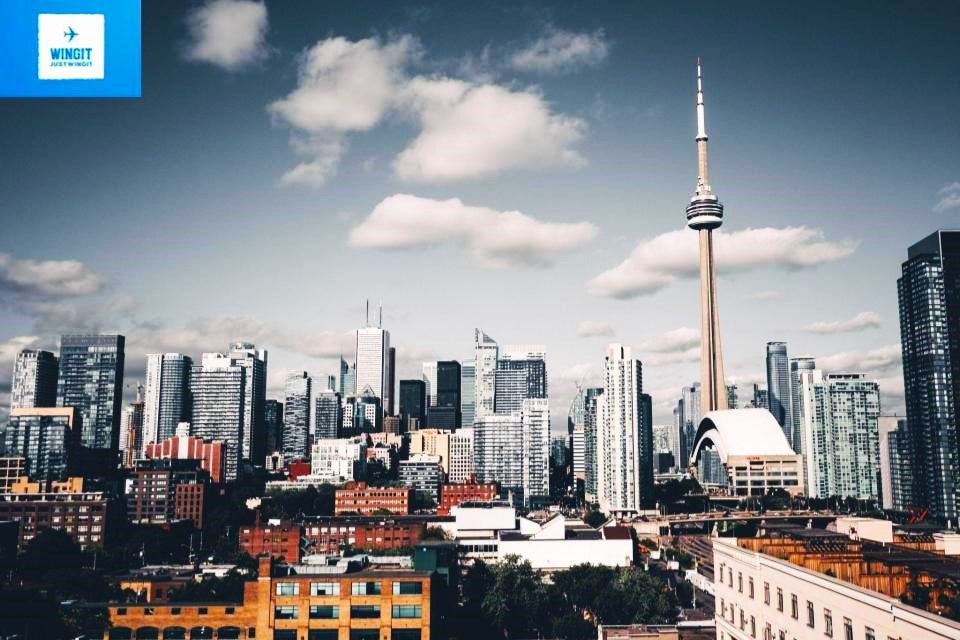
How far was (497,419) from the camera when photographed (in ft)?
561

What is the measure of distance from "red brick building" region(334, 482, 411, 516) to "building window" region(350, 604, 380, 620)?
8087cm

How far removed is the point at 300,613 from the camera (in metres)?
40.8

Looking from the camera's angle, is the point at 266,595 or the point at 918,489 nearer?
the point at 266,595

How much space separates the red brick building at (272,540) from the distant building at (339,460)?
223ft

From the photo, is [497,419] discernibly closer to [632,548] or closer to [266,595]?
[632,548]

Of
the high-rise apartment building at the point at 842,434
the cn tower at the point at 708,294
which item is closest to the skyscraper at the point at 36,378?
the cn tower at the point at 708,294

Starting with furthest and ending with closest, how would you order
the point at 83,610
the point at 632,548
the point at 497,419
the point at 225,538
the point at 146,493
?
the point at 497,419 < the point at 146,493 < the point at 225,538 < the point at 632,548 < the point at 83,610

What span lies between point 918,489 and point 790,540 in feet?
415

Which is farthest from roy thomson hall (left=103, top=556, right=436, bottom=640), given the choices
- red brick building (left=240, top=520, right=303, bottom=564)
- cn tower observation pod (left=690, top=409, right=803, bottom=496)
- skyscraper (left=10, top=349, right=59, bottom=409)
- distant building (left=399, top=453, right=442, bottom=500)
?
skyscraper (left=10, top=349, right=59, bottom=409)

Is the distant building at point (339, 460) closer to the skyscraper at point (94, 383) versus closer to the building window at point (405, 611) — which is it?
the skyscraper at point (94, 383)

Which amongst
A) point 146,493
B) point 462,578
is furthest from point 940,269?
point 146,493

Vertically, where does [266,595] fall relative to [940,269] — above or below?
below

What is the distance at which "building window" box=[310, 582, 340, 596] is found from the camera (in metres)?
40.9

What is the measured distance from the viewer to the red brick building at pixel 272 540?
291 ft
